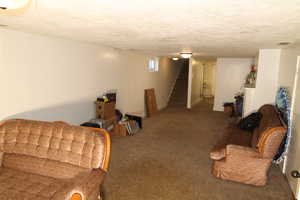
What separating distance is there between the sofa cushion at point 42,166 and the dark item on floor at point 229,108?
6.40 m

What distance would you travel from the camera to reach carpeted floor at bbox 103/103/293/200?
2.56m

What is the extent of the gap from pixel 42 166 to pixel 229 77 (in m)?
7.37

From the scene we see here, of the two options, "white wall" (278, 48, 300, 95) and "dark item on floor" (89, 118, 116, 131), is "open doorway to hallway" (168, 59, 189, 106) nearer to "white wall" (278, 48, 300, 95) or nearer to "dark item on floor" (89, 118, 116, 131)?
"dark item on floor" (89, 118, 116, 131)

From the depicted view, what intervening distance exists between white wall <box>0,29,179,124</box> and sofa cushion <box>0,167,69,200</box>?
39.5 inches

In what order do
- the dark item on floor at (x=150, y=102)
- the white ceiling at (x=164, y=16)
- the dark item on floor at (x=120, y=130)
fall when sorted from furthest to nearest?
1. the dark item on floor at (x=150, y=102)
2. the dark item on floor at (x=120, y=130)
3. the white ceiling at (x=164, y=16)

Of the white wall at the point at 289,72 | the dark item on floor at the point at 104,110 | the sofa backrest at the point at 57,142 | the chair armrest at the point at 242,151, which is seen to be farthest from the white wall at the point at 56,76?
the white wall at the point at 289,72

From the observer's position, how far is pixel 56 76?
337cm

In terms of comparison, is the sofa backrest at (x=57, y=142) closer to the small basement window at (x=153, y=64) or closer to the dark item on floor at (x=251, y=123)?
the dark item on floor at (x=251, y=123)

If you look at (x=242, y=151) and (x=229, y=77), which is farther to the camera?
(x=229, y=77)

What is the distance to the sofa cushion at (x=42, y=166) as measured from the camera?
2.02 meters

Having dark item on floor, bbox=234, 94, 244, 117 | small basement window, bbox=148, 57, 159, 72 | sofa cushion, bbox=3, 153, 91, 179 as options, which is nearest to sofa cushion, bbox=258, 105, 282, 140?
dark item on floor, bbox=234, 94, 244, 117

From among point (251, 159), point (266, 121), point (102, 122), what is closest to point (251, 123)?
point (266, 121)

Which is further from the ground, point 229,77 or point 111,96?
point 229,77

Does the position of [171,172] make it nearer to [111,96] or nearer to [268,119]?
[268,119]
